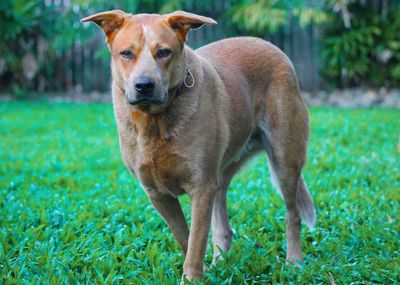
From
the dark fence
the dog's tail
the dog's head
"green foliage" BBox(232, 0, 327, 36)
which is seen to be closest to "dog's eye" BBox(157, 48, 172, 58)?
the dog's head

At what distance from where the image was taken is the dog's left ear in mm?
3695

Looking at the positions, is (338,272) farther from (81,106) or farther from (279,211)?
(81,106)

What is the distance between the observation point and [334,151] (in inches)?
318

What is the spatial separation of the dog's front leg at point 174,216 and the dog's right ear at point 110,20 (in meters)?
1.08

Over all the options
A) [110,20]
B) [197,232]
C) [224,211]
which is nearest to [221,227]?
[224,211]

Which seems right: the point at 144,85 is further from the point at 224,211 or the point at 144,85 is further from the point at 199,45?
the point at 199,45

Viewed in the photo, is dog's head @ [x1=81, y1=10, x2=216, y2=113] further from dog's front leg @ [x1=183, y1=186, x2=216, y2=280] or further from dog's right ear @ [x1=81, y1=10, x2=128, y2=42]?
dog's front leg @ [x1=183, y1=186, x2=216, y2=280]

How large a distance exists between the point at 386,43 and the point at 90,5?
735 centimetres

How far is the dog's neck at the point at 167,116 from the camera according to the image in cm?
371

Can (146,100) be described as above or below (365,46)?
above

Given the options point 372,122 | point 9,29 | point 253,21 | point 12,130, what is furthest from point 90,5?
point 372,122

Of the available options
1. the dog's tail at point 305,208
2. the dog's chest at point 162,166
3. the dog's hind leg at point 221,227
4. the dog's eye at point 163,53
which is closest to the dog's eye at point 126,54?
the dog's eye at point 163,53

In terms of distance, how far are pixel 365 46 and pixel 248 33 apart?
10.1 ft

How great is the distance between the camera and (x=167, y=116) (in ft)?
12.2
